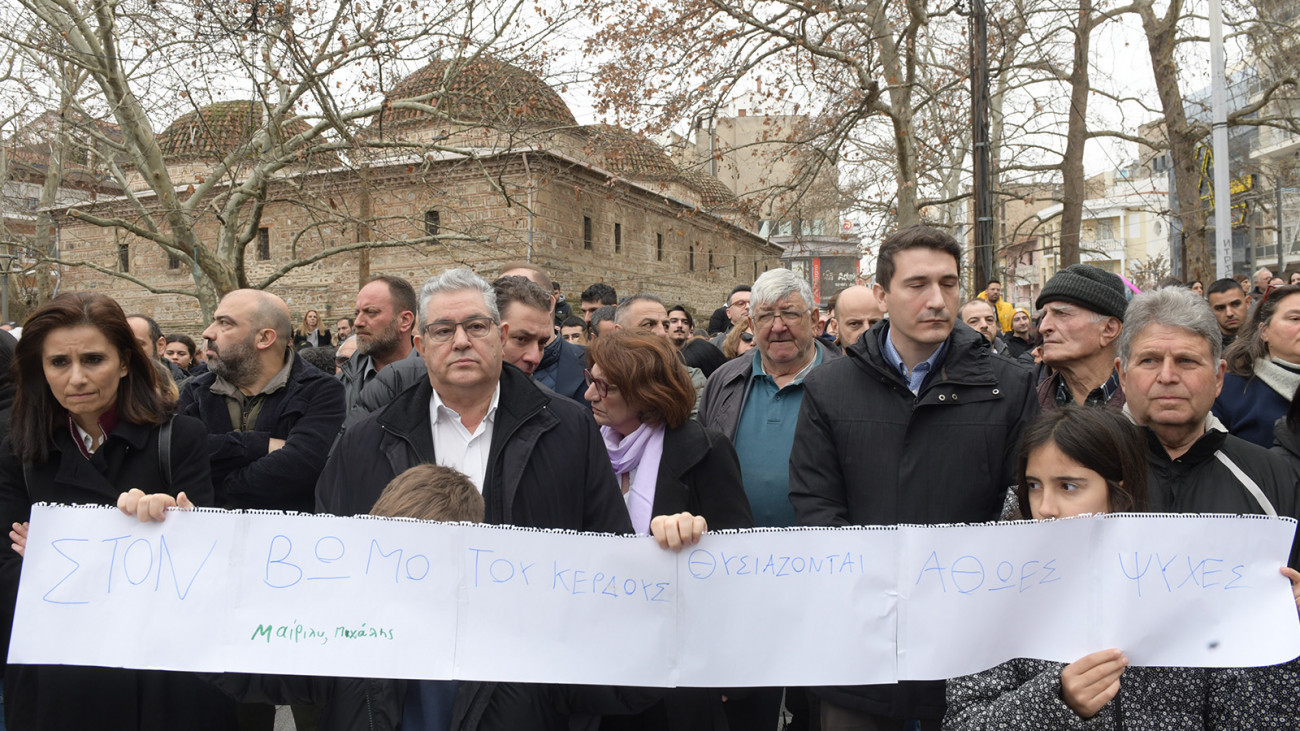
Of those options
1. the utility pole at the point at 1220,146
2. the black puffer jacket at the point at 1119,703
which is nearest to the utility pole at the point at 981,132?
the utility pole at the point at 1220,146

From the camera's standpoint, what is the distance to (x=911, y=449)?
2871mm

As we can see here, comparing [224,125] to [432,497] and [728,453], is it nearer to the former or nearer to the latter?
[728,453]

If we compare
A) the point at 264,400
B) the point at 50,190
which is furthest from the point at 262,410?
the point at 50,190

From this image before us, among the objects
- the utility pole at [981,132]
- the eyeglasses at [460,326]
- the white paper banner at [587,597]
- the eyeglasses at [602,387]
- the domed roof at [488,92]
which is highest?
the domed roof at [488,92]

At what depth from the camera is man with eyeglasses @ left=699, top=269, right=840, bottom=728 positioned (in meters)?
3.79

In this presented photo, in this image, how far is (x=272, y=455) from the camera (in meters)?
3.74

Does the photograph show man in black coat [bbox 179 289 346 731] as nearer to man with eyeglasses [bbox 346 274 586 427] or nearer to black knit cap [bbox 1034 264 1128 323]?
man with eyeglasses [bbox 346 274 586 427]

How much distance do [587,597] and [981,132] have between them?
843cm

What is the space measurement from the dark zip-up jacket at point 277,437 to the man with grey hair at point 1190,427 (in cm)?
307

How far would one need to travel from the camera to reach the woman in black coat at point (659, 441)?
325 cm

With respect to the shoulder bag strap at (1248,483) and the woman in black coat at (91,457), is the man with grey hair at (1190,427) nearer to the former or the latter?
the shoulder bag strap at (1248,483)

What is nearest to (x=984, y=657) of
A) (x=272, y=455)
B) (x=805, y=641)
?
(x=805, y=641)

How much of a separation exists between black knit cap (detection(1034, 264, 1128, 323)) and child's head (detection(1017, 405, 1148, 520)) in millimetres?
1220

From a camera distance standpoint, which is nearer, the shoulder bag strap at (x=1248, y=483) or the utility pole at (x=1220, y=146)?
the shoulder bag strap at (x=1248, y=483)
